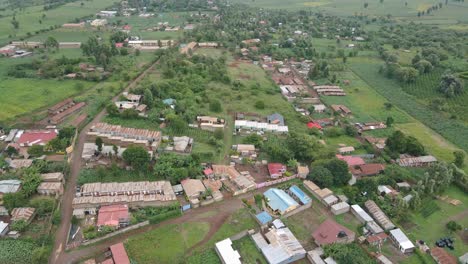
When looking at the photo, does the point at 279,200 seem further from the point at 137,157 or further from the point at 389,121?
the point at 389,121

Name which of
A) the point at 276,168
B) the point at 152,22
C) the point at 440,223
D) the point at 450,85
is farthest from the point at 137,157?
the point at 152,22

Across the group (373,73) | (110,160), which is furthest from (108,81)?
(373,73)

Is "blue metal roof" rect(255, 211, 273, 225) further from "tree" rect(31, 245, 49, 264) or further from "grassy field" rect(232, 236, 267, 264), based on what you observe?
"tree" rect(31, 245, 49, 264)

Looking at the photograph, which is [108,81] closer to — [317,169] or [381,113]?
[317,169]

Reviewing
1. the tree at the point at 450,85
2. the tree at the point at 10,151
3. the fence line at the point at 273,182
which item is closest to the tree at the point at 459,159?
the fence line at the point at 273,182

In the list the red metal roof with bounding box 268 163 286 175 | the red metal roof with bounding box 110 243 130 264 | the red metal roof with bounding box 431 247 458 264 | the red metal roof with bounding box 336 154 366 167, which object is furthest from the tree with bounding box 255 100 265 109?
the red metal roof with bounding box 110 243 130 264

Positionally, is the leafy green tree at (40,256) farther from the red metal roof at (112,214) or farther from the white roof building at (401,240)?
the white roof building at (401,240)
